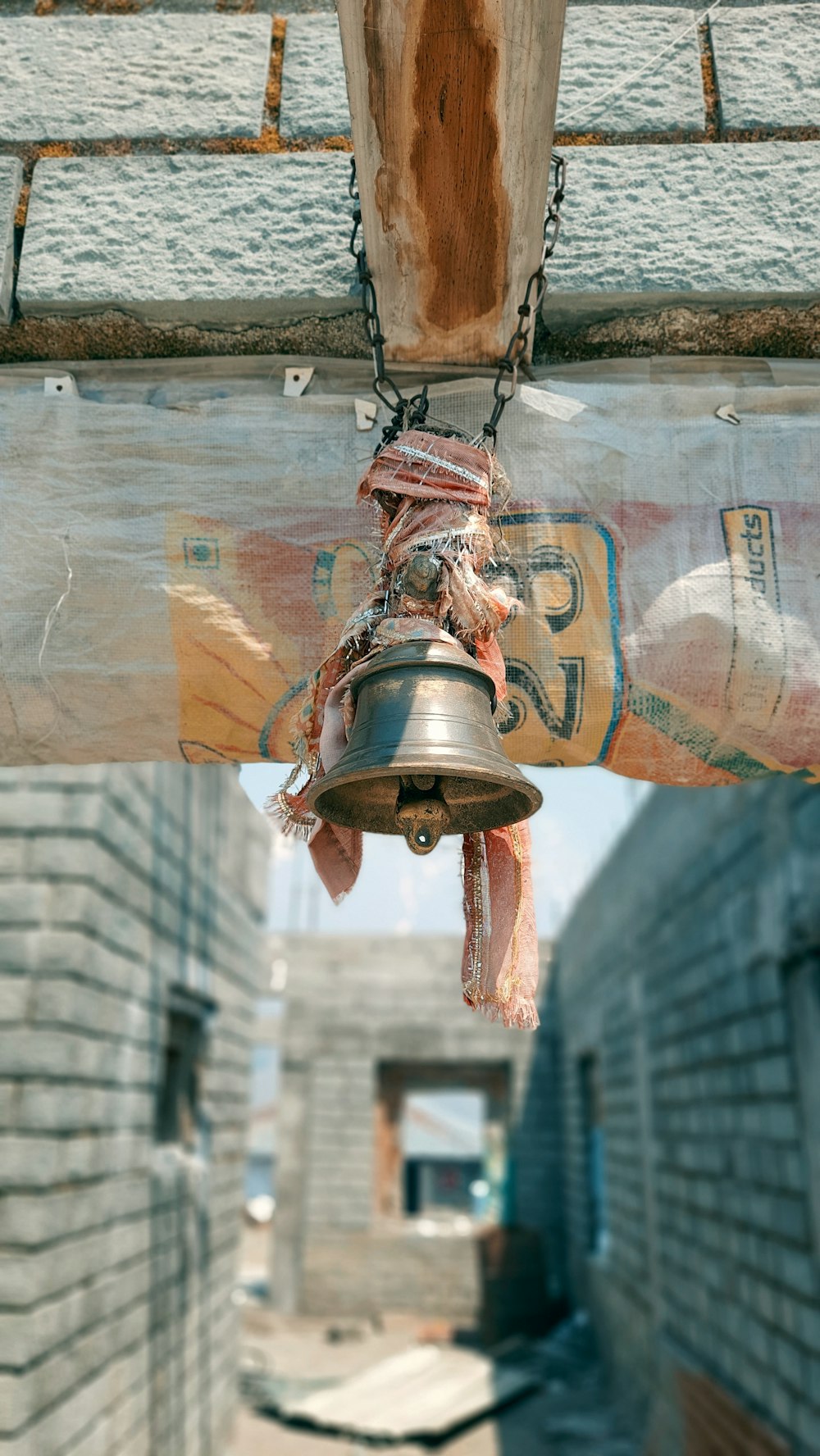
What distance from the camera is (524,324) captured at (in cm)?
204

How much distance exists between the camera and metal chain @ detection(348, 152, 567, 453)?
6.45ft

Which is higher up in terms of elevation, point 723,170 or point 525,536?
point 723,170

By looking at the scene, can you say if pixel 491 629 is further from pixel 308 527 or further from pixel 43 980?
pixel 43 980

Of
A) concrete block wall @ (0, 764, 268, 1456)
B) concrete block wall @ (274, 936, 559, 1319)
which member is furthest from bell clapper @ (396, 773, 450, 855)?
concrete block wall @ (274, 936, 559, 1319)

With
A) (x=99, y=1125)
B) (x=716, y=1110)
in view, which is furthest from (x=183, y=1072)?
(x=716, y=1110)

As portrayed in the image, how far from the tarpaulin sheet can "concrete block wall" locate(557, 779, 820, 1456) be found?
271 centimetres

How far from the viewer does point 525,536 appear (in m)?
2.11

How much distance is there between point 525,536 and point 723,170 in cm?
90

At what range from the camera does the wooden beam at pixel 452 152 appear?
166 cm

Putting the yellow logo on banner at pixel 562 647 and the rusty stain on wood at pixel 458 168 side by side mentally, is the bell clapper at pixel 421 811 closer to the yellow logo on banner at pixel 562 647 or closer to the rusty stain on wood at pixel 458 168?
the yellow logo on banner at pixel 562 647

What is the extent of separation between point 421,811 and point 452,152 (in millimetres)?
1095

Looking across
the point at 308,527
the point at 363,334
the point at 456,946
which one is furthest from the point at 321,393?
the point at 456,946

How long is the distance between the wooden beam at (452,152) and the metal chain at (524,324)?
3cm

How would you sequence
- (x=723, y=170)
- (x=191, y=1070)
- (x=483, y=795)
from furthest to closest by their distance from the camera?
1. (x=191, y=1070)
2. (x=723, y=170)
3. (x=483, y=795)
